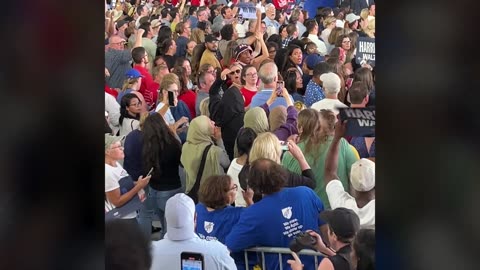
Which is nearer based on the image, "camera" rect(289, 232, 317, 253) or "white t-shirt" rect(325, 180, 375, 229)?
"white t-shirt" rect(325, 180, 375, 229)

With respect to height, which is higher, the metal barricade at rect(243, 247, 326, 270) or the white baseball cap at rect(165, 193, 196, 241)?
the white baseball cap at rect(165, 193, 196, 241)

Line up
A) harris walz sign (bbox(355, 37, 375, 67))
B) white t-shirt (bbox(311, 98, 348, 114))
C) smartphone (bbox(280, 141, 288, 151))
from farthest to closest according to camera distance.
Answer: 1. smartphone (bbox(280, 141, 288, 151))
2. white t-shirt (bbox(311, 98, 348, 114))
3. harris walz sign (bbox(355, 37, 375, 67))

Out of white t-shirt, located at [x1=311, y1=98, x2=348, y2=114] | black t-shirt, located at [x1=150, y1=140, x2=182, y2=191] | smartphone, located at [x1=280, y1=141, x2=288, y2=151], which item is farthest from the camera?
black t-shirt, located at [x1=150, y1=140, x2=182, y2=191]

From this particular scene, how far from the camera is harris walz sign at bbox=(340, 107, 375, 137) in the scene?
3279 mm

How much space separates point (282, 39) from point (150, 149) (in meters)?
0.78

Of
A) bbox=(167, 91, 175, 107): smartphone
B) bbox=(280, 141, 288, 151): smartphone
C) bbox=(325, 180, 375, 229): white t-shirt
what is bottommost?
bbox=(325, 180, 375, 229): white t-shirt

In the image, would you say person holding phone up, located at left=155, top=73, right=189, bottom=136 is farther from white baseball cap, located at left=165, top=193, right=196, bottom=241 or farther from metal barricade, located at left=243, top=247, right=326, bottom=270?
metal barricade, located at left=243, top=247, right=326, bottom=270

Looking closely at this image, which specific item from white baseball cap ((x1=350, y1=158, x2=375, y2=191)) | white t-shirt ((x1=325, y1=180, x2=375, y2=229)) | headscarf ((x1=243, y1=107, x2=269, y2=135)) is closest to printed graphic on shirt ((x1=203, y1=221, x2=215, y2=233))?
headscarf ((x1=243, y1=107, x2=269, y2=135))

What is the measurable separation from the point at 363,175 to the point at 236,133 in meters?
0.60

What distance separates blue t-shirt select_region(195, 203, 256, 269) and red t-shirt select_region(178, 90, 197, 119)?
407 mm

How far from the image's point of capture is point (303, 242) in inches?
135

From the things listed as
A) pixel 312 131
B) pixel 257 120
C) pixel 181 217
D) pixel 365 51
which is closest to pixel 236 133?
pixel 257 120
